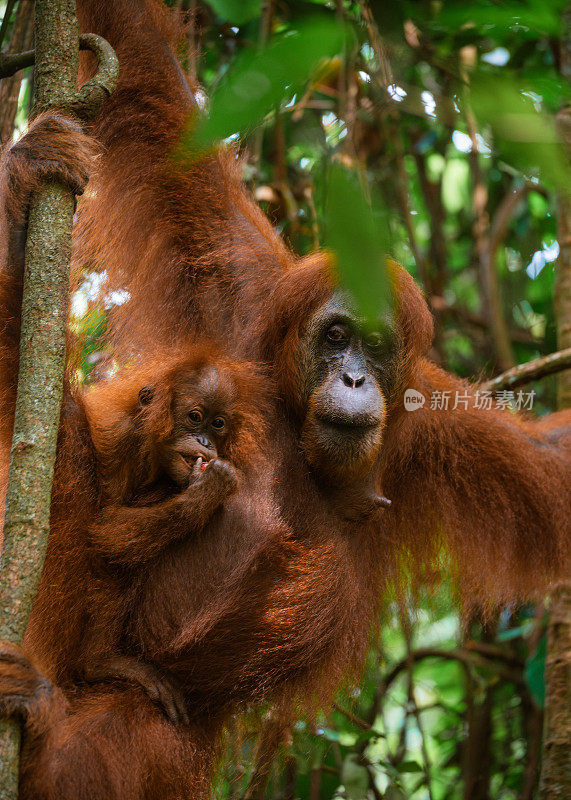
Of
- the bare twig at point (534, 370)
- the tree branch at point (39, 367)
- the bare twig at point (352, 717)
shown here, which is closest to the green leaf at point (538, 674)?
the bare twig at point (352, 717)

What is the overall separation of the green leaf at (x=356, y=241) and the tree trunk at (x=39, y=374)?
1049 mm

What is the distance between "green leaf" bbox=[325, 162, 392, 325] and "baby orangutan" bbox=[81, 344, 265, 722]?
1.63 m

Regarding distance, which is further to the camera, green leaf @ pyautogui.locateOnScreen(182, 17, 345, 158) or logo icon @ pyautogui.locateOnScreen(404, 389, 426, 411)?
logo icon @ pyautogui.locateOnScreen(404, 389, 426, 411)

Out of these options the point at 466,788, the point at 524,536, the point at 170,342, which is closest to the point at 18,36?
the point at 170,342

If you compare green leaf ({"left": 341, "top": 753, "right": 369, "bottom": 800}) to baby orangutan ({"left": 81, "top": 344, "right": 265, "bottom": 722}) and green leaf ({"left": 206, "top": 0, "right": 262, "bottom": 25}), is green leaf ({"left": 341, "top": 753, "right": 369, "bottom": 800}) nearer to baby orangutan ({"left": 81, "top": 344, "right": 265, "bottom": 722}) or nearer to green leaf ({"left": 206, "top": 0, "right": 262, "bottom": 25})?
baby orangutan ({"left": 81, "top": 344, "right": 265, "bottom": 722})

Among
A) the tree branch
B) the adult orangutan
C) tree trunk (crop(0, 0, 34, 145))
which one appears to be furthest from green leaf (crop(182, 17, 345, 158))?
tree trunk (crop(0, 0, 34, 145))

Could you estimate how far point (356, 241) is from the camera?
35.8 inches

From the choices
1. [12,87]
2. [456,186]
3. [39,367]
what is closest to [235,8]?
[12,87]

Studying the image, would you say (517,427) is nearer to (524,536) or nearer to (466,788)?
(524,536)

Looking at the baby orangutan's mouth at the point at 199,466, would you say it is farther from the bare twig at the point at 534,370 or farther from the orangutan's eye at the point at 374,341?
the bare twig at the point at 534,370

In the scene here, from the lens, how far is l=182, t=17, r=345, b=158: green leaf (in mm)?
1002

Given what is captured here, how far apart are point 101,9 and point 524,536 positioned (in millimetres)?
2540

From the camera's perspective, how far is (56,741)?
2.16m

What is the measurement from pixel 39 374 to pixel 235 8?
1.90 m
